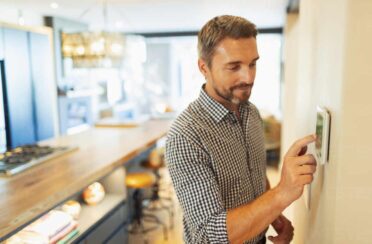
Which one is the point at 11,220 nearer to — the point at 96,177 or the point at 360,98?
the point at 96,177

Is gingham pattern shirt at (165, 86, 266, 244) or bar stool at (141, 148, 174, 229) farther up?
gingham pattern shirt at (165, 86, 266, 244)

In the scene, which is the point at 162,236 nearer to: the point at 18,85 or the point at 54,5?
the point at 18,85

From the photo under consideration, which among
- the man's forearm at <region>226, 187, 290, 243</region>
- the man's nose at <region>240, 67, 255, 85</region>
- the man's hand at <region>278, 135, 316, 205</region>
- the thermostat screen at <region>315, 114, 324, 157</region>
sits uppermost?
the man's nose at <region>240, 67, 255, 85</region>

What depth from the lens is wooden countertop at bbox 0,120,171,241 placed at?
1.60 metres

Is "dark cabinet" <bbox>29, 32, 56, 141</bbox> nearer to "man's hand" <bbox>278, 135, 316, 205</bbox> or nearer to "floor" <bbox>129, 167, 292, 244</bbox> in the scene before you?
"floor" <bbox>129, 167, 292, 244</bbox>

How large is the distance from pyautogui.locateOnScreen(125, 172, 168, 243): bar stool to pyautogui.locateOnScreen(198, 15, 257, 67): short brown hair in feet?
7.21

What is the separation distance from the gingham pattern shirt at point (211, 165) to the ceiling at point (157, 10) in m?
3.50

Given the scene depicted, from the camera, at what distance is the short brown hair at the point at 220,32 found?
1117 millimetres

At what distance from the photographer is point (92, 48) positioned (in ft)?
12.7

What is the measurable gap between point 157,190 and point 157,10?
2.62 metres

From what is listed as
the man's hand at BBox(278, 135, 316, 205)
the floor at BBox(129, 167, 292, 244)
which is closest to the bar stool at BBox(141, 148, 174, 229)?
the floor at BBox(129, 167, 292, 244)

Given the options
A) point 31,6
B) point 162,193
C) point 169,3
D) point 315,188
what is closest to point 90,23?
point 31,6

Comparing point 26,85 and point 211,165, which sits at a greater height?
point 26,85

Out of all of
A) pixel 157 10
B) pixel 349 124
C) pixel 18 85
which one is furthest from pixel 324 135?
pixel 157 10
